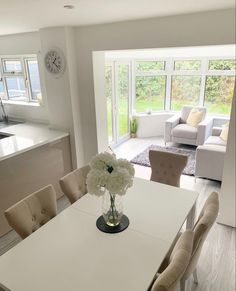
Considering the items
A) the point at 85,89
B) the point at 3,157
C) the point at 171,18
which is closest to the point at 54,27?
the point at 85,89

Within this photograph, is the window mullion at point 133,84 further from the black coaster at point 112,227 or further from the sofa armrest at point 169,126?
the black coaster at point 112,227

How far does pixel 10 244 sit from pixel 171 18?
10.0ft

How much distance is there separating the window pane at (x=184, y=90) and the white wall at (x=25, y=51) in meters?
3.59

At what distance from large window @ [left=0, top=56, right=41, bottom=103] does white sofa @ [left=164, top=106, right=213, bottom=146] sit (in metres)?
2.96

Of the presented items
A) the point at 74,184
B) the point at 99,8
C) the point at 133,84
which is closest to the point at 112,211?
the point at 74,184

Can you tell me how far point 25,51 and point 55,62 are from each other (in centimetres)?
103

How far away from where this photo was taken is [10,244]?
2697 millimetres

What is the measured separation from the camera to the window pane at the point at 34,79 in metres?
4.09

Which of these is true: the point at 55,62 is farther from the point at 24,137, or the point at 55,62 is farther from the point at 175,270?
the point at 175,270

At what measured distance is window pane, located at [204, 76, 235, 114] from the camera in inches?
220

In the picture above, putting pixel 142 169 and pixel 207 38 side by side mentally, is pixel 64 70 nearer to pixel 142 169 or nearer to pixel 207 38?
pixel 207 38

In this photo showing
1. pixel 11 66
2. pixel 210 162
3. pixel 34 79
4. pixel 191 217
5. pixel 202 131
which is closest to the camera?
pixel 191 217

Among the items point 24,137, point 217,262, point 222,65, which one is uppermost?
point 222,65

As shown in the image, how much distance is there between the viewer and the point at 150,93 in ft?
20.6
